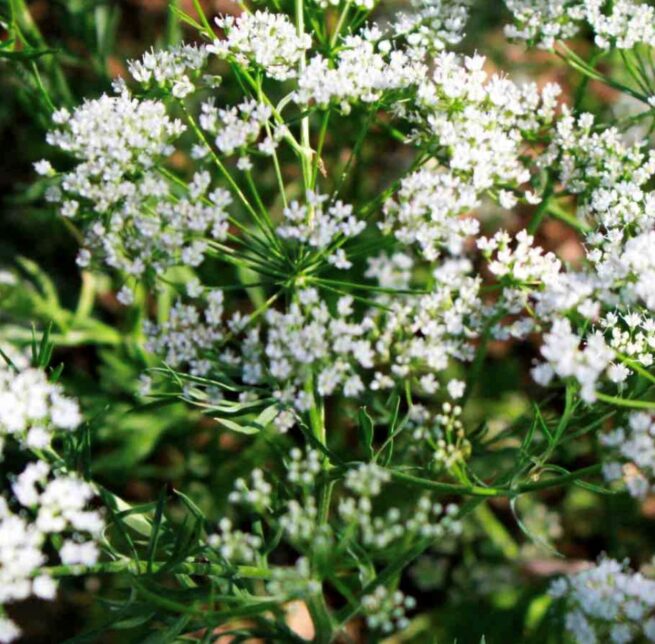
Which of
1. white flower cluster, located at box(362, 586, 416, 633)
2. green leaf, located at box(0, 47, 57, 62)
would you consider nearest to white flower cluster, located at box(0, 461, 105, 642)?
white flower cluster, located at box(362, 586, 416, 633)

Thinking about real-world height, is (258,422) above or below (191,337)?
below

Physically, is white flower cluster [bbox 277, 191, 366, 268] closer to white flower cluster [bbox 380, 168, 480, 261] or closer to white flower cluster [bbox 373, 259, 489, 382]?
white flower cluster [bbox 380, 168, 480, 261]

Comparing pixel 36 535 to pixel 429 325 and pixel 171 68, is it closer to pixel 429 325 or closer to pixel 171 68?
pixel 429 325

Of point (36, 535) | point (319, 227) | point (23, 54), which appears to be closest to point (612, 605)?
point (319, 227)

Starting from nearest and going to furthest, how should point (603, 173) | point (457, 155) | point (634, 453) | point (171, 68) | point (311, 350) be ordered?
point (634, 453), point (311, 350), point (457, 155), point (171, 68), point (603, 173)

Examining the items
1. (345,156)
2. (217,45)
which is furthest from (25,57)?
(345,156)

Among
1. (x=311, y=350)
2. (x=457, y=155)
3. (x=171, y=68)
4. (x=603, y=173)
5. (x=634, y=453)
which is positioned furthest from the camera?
(x=603, y=173)

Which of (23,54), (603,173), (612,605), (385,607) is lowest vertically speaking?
(612,605)
